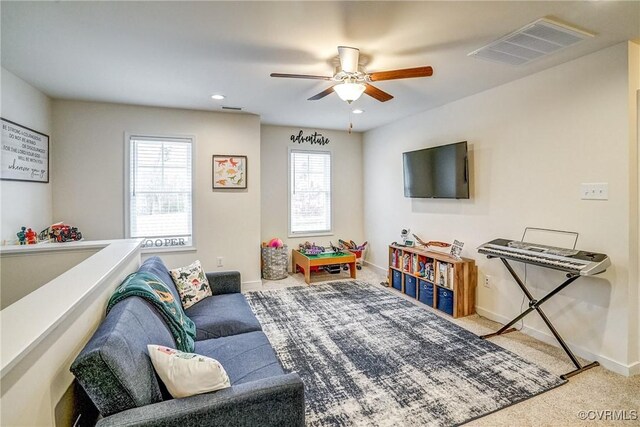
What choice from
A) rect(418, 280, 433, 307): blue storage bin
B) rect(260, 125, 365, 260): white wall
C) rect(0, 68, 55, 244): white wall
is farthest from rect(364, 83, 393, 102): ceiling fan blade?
rect(0, 68, 55, 244): white wall

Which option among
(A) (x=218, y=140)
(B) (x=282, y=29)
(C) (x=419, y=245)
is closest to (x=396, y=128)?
(C) (x=419, y=245)

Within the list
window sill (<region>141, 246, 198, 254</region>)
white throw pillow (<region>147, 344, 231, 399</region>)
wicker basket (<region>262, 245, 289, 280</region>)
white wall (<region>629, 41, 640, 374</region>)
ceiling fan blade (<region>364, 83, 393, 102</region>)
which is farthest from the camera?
wicker basket (<region>262, 245, 289, 280</region>)

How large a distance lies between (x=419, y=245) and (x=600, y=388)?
2408 mm

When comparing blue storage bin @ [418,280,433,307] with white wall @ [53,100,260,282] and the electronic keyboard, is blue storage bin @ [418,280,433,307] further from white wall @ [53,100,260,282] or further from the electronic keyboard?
white wall @ [53,100,260,282]

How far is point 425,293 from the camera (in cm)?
396

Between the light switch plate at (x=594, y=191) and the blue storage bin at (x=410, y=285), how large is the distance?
6.88 ft

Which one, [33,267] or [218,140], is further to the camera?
[218,140]

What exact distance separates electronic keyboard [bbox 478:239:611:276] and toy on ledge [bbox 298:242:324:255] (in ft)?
8.90

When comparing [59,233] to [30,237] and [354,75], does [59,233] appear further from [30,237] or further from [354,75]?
[354,75]

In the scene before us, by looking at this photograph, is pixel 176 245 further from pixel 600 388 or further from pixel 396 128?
pixel 600 388

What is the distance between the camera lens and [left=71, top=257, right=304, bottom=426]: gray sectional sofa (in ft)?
3.66

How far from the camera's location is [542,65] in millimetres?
2787

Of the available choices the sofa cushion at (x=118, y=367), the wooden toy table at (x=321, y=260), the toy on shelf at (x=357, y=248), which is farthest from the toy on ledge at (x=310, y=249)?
the sofa cushion at (x=118, y=367)

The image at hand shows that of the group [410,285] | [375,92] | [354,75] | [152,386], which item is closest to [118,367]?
[152,386]
